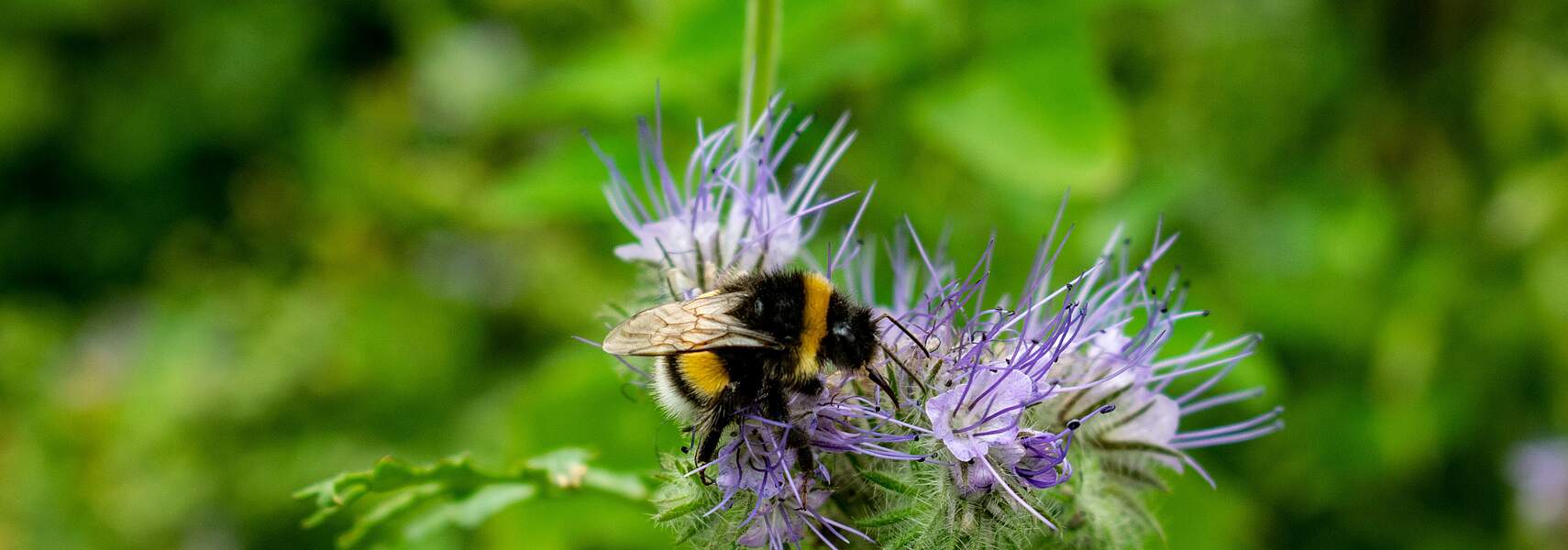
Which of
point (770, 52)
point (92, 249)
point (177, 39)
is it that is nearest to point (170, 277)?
point (92, 249)

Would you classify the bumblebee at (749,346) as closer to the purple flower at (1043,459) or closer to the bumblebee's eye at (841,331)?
the bumblebee's eye at (841,331)

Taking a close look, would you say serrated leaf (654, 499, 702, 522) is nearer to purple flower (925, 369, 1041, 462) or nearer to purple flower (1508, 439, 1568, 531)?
purple flower (925, 369, 1041, 462)

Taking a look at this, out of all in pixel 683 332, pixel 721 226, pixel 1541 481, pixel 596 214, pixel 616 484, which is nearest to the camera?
pixel 683 332

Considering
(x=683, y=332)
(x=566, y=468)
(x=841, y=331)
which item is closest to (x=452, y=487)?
(x=566, y=468)

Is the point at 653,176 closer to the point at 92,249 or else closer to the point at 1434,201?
the point at 1434,201

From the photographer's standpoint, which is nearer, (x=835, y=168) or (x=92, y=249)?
(x=835, y=168)

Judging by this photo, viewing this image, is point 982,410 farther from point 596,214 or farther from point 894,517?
point 596,214

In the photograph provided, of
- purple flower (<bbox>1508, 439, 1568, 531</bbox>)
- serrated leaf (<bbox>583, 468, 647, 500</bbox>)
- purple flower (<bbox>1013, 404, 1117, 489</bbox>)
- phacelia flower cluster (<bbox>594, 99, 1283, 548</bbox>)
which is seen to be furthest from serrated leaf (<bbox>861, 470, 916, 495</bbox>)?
purple flower (<bbox>1508, 439, 1568, 531</bbox>)
